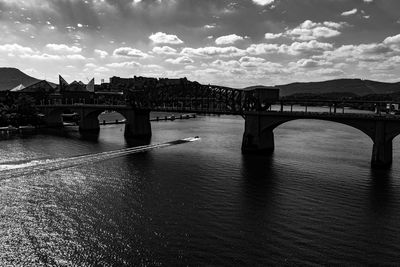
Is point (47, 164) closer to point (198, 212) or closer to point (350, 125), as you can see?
point (198, 212)

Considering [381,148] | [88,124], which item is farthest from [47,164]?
[88,124]

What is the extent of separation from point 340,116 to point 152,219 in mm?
52427

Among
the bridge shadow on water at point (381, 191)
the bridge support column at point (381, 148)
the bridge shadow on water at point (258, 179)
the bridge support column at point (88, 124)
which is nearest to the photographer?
the bridge shadow on water at point (381, 191)

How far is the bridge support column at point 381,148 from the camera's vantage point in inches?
2608

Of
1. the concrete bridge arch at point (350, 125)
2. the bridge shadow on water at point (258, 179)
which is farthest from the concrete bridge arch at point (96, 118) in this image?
the bridge shadow on water at point (258, 179)

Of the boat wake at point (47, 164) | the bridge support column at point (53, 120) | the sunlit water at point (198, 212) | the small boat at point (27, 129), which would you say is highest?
the bridge support column at point (53, 120)

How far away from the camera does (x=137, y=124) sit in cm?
12044

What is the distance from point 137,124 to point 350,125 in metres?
75.2

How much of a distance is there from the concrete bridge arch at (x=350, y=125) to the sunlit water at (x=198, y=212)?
165 inches

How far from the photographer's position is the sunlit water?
3083 centimetres

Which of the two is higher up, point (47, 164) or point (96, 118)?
point (96, 118)

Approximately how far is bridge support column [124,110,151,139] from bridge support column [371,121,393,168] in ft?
256

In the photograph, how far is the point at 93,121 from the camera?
142125 millimetres

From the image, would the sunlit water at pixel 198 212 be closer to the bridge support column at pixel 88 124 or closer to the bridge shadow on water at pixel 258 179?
the bridge shadow on water at pixel 258 179
